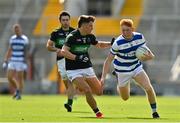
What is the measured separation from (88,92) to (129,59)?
1.35m

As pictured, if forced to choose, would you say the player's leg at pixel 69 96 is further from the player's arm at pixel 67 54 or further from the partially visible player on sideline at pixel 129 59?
the player's arm at pixel 67 54

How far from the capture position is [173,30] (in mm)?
43562

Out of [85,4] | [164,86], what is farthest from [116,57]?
[85,4]

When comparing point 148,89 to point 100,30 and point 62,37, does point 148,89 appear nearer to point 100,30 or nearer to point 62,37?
point 62,37

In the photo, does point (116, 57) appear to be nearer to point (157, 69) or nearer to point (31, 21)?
point (157, 69)

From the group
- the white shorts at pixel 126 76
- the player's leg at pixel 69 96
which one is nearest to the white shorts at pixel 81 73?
the white shorts at pixel 126 76

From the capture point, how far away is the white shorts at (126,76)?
19.0m

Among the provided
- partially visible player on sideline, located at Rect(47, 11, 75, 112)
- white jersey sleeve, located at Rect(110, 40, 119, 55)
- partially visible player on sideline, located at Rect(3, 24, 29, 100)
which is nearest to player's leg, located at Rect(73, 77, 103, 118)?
white jersey sleeve, located at Rect(110, 40, 119, 55)

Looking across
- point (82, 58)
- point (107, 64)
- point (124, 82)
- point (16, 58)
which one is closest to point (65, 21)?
point (124, 82)

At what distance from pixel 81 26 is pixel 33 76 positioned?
21541mm

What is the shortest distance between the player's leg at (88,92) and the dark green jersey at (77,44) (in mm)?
320

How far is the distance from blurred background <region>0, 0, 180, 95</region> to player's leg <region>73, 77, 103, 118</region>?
1831cm

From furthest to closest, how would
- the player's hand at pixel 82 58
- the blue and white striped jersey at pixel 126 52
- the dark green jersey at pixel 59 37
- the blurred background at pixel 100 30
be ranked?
the blurred background at pixel 100 30 < the dark green jersey at pixel 59 37 < the blue and white striped jersey at pixel 126 52 < the player's hand at pixel 82 58

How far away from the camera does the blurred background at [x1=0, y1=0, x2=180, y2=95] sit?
3903 cm
